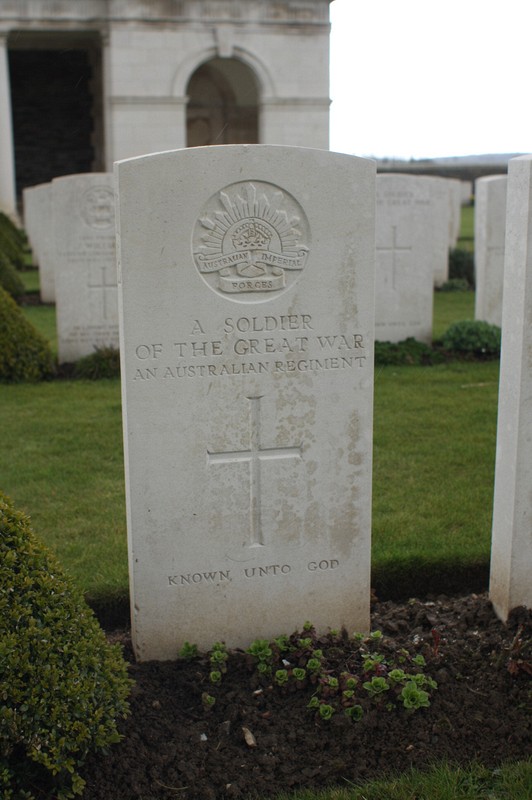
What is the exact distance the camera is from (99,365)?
881 cm

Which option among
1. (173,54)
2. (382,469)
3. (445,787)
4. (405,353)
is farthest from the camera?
(173,54)

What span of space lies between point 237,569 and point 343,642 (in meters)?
0.50

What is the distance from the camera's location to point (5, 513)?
2.88m

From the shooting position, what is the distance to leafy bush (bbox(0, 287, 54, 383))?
27.9 feet

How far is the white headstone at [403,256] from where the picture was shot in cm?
938

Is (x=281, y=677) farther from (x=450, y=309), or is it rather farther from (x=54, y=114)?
(x=54, y=114)

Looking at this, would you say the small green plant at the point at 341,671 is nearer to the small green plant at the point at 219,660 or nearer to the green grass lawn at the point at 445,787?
the small green plant at the point at 219,660

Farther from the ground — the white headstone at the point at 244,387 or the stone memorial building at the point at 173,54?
the stone memorial building at the point at 173,54

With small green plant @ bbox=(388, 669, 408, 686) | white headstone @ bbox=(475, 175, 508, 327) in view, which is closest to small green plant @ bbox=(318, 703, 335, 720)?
small green plant @ bbox=(388, 669, 408, 686)

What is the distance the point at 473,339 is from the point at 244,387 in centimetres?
637

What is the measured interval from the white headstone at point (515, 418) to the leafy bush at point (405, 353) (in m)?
5.28

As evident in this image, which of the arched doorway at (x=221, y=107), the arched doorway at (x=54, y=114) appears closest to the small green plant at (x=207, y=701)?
the arched doorway at (x=221, y=107)

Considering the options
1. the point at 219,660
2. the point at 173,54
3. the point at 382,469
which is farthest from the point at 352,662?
the point at 173,54

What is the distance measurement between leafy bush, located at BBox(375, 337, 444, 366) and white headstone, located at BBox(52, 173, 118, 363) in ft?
8.50
